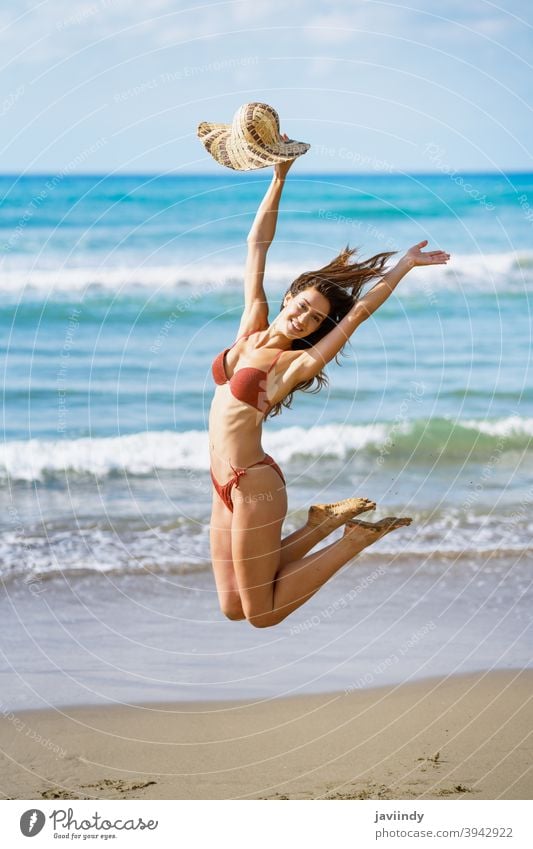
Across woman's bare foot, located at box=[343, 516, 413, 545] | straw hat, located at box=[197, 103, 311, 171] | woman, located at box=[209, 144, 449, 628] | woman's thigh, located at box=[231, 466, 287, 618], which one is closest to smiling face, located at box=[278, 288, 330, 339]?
woman, located at box=[209, 144, 449, 628]

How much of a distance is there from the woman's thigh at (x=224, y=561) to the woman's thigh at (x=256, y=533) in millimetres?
99

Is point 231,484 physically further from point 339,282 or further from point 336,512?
point 339,282

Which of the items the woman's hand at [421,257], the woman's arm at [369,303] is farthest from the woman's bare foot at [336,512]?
the woman's hand at [421,257]

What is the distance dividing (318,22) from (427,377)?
1356 cm

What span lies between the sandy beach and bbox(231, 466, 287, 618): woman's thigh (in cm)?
138

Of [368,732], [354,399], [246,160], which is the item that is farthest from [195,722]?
[354,399]

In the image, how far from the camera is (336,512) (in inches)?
248

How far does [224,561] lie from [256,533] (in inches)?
12.8

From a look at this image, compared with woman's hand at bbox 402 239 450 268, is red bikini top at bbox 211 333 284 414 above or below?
below

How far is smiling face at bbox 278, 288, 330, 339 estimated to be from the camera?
5984 millimetres

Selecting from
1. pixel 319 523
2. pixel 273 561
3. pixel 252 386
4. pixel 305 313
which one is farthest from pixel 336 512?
pixel 305 313
